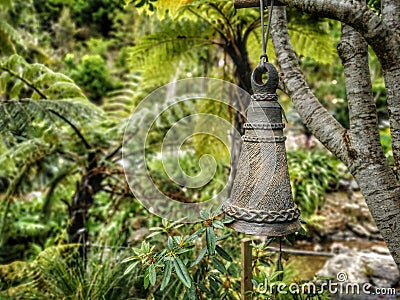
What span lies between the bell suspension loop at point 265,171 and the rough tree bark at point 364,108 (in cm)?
17

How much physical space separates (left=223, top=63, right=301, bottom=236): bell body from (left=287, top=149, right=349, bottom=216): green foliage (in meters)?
2.68

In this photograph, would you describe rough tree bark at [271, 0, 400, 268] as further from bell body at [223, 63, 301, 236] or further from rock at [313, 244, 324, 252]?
rock at [313, 244, 324, 252]

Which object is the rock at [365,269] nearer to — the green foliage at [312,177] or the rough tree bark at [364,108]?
the green foliage at [312,177]

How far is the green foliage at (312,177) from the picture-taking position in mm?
3619

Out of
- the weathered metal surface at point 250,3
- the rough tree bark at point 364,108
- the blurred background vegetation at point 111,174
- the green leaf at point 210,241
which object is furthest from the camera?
the blurred background vegetation at point 111,174

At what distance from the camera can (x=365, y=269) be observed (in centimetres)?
245

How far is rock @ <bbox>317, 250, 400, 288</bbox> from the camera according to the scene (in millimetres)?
2395

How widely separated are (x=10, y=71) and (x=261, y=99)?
74.1 inches

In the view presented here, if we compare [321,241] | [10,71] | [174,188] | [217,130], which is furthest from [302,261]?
[10,71]

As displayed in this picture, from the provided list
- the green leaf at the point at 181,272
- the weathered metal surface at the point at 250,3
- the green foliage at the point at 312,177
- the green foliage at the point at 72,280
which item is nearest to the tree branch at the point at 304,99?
the weathered metal surface at the point at 250,3

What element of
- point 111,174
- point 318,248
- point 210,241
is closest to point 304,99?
point 210,241

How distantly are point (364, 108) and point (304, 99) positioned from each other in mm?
156

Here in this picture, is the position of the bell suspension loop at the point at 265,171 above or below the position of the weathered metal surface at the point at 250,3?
below

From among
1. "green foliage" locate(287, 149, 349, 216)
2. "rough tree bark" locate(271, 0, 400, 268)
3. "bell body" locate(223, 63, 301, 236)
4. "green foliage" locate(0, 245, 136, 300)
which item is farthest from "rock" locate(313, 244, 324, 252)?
"bell body" locate(223, 63, 301, 236)
